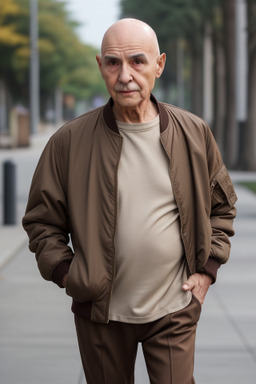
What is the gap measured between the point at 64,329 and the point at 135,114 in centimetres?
392

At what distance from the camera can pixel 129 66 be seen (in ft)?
10.4

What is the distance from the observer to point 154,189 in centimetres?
324

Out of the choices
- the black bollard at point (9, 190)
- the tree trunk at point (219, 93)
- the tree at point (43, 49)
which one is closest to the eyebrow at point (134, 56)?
the black bollard at point (9, 190)

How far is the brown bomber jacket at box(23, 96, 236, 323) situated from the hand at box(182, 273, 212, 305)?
0.03 m

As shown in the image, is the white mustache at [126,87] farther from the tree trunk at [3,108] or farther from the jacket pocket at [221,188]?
the tree trunk at [3,108]

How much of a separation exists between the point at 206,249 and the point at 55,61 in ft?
243

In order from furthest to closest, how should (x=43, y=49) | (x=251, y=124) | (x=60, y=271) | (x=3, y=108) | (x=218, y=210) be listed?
(x=3, y=108) → (x=43, y=49) → (x=251, y=124) → (x=218, y=210) → (x=60, y=271)

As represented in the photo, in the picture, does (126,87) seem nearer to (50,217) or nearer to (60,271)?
(50,217)

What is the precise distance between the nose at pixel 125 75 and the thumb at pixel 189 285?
2.34 feet

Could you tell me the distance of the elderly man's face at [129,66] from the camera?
10.3ft

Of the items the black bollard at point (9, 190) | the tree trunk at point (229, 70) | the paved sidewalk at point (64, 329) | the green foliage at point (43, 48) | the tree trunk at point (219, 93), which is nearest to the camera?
the paved sidewalk at point (64, 329)

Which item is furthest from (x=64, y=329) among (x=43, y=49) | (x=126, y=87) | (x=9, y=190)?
(x=43, y=49)

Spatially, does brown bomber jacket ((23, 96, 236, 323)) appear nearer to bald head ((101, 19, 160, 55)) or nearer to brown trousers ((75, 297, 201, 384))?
brown trousers ((75, 297, 201, 384))

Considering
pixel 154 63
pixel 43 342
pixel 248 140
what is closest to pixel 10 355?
pixel 43 342
